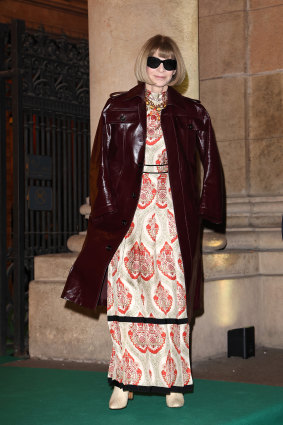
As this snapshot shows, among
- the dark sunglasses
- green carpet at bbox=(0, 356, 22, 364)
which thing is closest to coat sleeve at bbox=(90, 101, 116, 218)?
the dark sunglasses

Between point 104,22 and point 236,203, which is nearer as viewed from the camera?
point 104,22

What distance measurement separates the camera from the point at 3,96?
7199 mm

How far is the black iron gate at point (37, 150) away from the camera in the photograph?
7.10 meters

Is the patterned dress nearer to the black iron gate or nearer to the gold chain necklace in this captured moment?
the gold chain necklace

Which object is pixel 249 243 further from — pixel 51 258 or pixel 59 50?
pixel 59 50

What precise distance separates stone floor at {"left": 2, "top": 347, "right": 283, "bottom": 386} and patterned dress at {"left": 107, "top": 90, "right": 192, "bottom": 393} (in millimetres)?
1099

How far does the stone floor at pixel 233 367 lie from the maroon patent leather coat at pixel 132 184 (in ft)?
3.52

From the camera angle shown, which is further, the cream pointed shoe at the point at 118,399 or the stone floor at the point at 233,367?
the stone floor at the point at 233,367

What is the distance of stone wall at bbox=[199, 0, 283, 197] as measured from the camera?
768 cm

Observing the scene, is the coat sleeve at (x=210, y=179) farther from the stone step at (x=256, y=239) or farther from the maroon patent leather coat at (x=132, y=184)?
the stone step at (x=256, y=239)

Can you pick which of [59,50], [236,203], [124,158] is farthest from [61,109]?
[124,158]

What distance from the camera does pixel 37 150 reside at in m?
8.05

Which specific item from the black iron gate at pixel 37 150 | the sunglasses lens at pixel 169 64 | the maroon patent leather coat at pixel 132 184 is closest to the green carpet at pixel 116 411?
the maroon patent leather coat at pixel 132 184

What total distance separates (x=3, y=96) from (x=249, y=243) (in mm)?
2530
